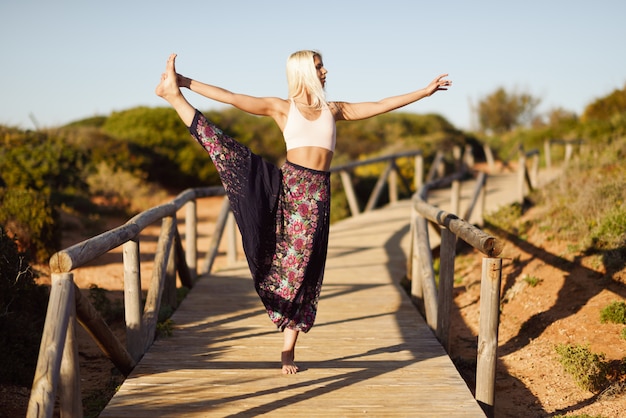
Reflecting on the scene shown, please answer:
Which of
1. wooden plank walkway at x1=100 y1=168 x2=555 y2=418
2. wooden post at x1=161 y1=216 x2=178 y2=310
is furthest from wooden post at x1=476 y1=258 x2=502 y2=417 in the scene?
wooden post at x1=161 y1=216 x2=178 y2=310

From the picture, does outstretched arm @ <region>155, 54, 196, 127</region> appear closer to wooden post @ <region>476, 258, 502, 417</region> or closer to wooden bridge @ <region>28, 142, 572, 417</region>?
wooden bridge @ <region>28, 142, 572, 417</region>

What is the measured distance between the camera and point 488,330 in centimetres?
360

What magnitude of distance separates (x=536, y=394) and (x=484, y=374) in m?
0.90

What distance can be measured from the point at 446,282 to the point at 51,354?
2849mm

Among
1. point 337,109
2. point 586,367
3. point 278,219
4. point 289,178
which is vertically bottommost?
point 586,367

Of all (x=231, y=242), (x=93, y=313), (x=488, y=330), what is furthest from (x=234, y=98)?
(x=231, y=242)

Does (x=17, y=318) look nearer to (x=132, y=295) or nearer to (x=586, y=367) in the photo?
(x=132, y=295)

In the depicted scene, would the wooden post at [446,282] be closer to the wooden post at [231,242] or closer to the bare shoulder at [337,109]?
the bare shoulder at [337,109]

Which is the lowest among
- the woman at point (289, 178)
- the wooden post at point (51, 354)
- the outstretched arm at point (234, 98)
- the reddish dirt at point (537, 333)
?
the reddish dirt at point (537, 333)

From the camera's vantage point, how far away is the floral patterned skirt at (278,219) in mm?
3738

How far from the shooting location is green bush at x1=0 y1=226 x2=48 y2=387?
4.36 metres

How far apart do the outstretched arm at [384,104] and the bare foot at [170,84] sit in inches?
37.2

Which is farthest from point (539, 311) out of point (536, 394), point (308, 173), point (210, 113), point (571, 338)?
point (210, 113)

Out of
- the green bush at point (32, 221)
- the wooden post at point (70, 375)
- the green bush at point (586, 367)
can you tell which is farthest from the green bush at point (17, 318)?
the green bush at point (586, 367)
